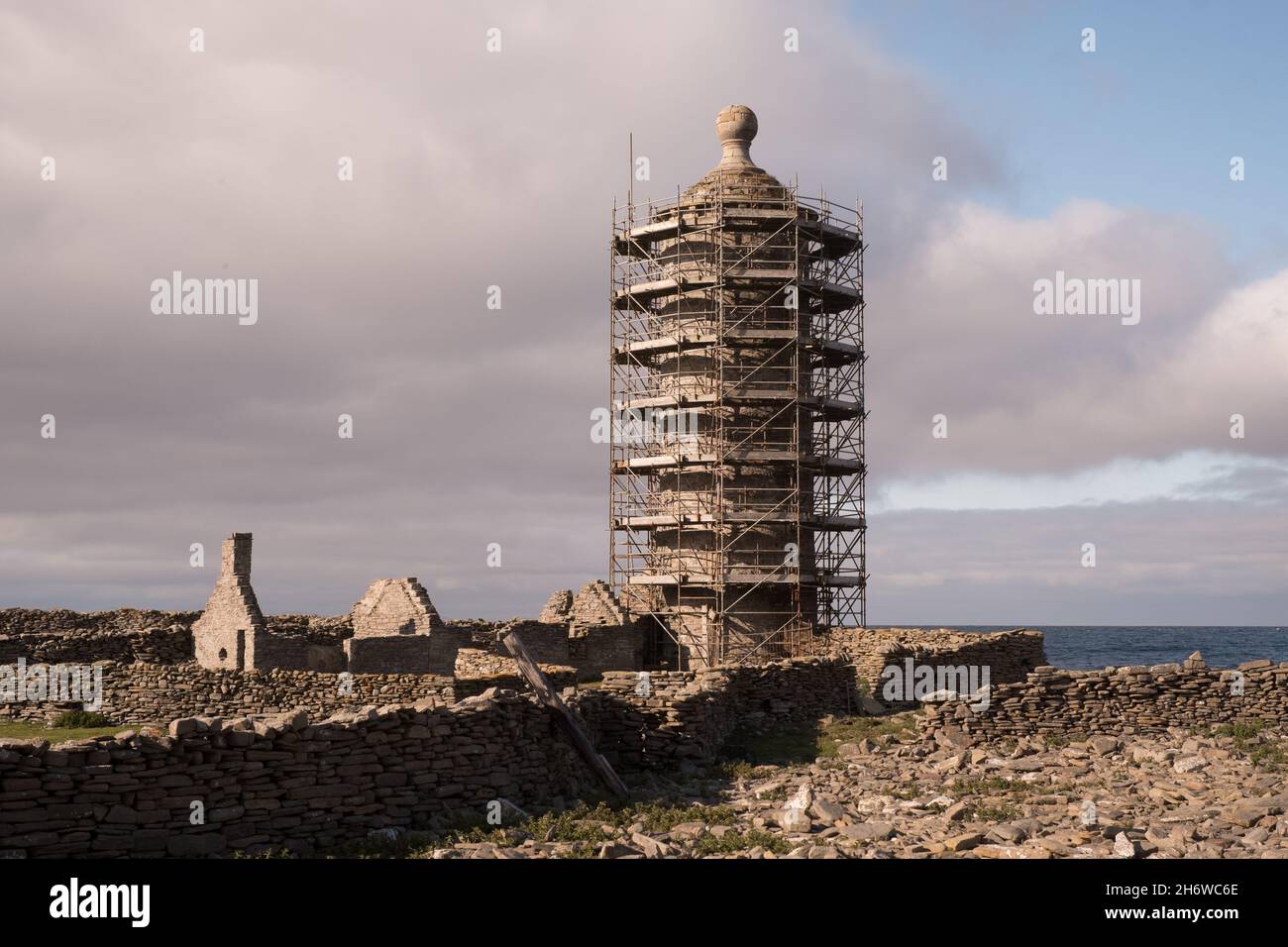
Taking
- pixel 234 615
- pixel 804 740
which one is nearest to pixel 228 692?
pixel 234 615

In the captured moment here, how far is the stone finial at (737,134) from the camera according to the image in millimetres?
44250

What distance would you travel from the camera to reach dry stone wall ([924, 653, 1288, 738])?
73.9 ft

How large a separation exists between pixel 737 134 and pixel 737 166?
4.98 feet

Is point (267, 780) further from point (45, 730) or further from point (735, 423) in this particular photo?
point (735, 423)

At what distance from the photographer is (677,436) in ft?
138

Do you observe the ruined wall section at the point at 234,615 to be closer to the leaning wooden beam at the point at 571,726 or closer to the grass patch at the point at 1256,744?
the leaning wooden beam at the point at 571,726

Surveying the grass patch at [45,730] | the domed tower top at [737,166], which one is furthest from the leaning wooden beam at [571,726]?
the domed tower top at [737,166]

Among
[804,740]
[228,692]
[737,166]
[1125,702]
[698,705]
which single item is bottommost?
[804,740]

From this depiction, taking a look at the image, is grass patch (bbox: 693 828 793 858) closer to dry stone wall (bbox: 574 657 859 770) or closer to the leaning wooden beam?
the leaning wooden beam

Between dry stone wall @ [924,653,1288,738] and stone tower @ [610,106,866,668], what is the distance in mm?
16127

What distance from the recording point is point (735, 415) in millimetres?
41750

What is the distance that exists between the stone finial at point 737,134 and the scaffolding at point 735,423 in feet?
5.51

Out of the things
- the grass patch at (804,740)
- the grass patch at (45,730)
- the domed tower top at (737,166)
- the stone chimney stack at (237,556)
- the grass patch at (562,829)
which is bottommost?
the grass patch at (804,740)
